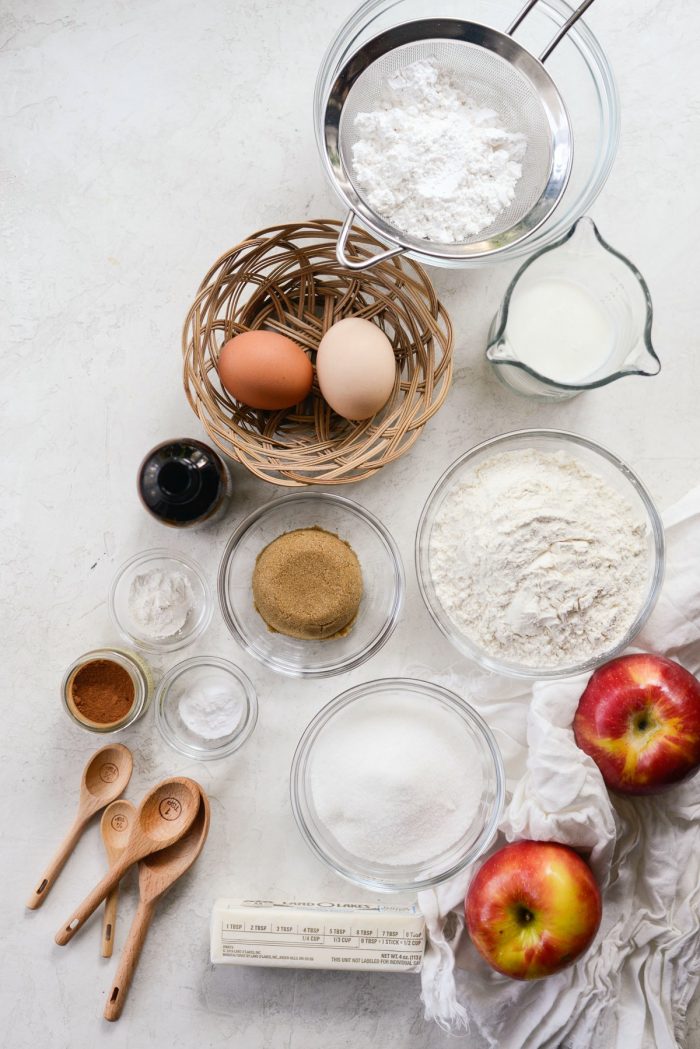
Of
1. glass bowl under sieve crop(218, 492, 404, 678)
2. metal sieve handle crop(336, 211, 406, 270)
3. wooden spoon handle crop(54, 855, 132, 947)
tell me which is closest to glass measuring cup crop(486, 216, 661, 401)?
metal sieve handle crop(336, 211, 406, 270)

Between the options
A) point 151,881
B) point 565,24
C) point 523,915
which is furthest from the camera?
point 151,881

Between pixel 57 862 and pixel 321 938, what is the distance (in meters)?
0.46

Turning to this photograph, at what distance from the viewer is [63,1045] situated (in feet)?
4.19

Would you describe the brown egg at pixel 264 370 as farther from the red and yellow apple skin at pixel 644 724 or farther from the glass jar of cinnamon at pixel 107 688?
the red and yellow apple skin at pixel 644 724

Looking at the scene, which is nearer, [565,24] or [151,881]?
[565,24]

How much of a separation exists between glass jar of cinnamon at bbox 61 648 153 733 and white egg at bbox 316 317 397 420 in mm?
547

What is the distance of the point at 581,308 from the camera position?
120 centimetres

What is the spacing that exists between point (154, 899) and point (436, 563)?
0.72 metres

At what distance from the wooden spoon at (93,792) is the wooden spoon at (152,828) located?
0.06m

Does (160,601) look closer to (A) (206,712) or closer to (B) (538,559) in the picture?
(A) (206,712)

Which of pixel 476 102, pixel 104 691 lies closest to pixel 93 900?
pixel 104 691

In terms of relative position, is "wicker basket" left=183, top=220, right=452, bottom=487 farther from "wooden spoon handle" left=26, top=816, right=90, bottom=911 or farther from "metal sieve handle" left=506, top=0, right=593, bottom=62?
"wooden spoon handle" left=26, top=816, right=90, bottom=911

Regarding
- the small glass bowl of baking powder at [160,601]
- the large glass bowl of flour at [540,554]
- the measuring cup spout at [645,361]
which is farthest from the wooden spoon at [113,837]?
the measuring cup spout at [645,361]

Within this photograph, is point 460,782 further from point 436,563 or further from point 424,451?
point 424,451
